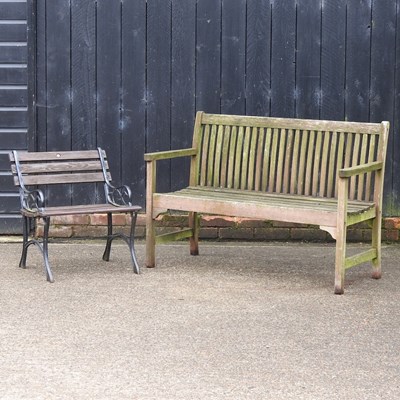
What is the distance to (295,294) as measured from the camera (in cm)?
771

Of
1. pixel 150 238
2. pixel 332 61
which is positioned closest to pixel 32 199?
pixel 150 238

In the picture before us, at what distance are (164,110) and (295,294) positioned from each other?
2475 millimetres

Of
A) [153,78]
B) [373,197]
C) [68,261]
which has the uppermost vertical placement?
[153,78]

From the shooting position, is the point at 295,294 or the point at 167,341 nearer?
the point at 167,341

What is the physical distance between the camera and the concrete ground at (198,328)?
564 cm

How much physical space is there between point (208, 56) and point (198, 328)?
3.39 metres

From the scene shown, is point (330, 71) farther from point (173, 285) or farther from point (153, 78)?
point (173, 285)

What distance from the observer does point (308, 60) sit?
375 inches

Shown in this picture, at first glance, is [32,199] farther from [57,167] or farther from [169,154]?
[169,154]

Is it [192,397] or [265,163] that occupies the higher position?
[265,163]

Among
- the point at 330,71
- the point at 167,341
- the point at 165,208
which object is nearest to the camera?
the point at 167,341

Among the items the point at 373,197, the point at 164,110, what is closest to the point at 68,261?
the point at 164,110

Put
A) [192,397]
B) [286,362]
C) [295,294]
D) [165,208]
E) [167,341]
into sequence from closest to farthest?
[192,397] → [286,362] → [167,341] → [295,294] → [165,208]

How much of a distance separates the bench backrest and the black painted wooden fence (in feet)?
1.65
